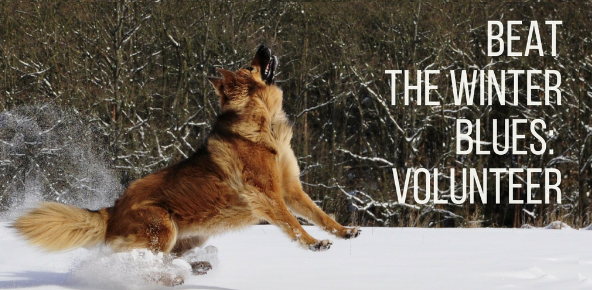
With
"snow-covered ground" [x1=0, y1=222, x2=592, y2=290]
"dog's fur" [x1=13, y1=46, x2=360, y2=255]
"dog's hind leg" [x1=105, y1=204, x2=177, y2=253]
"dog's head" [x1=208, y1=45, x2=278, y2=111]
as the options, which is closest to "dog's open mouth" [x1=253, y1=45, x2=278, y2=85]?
"dog's head" [x1=208, y1=45, x2=278, y2=111]

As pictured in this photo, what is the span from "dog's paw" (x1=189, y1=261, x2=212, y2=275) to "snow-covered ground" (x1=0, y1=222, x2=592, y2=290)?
0.08 metres

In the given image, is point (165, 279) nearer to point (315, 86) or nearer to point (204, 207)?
point (204, 207)

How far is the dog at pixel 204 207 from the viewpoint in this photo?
A: 14.2 feet

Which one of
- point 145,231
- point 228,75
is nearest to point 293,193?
point 228,75

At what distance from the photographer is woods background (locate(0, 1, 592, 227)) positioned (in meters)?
17.9

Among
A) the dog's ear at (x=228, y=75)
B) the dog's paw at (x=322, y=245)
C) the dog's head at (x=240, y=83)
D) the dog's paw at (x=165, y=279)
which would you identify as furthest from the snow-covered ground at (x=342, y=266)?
the dog's ear at (x=228, y=75)

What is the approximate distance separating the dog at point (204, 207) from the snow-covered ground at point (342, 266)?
158 mm

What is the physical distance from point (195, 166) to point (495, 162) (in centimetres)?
1635

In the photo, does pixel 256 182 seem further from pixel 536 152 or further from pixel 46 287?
pixel 536 152

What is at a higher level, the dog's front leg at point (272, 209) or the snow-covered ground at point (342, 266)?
the dog's front leg at point (272, 209)

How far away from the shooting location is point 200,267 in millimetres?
4527

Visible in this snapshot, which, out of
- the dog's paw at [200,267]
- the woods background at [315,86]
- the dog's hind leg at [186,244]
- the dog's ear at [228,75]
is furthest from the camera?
the woods background at [315,86]

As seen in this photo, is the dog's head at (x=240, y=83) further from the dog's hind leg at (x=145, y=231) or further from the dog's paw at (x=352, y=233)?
the dog's paw at (x=352, y=233)

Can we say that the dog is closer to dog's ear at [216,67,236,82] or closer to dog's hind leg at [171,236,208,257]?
dog's hind leg at [171,236,208,257]
